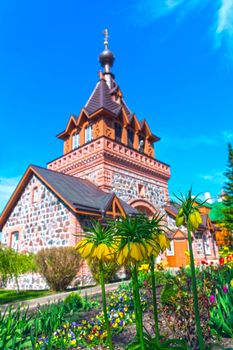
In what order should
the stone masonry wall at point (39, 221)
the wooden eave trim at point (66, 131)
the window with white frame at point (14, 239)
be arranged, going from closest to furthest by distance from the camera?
1. the stone masonry wall at point (39, 221)
2. the window with white frame at point (14, 239)
3. the wooden eave trim at point (66, 131)

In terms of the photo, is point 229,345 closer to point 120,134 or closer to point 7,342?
point 7,342

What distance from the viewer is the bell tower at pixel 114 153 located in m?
16.6

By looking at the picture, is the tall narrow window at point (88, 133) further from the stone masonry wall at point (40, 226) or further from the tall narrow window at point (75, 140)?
the stone masonry wall at point (40, 226)

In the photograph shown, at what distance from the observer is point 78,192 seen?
46.8 ft

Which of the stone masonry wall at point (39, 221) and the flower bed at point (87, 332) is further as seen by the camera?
the stone masonry wall at point (39, 221)

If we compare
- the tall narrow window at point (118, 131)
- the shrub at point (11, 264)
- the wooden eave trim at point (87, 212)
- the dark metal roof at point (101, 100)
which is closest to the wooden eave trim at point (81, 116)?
the dark metal roof at point (101, 100)

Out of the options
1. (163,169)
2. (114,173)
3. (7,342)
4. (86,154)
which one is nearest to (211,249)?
(163,169)

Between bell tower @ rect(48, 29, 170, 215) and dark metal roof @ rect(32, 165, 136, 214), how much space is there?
0.87 metres

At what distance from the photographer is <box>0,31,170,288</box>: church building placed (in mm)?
13523

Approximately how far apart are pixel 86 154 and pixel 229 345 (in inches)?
573

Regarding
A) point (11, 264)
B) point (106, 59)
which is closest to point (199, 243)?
point (11, 264)

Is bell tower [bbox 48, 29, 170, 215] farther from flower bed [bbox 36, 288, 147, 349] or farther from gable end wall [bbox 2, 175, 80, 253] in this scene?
flower bed [bbox 36, 288, 147, 349]

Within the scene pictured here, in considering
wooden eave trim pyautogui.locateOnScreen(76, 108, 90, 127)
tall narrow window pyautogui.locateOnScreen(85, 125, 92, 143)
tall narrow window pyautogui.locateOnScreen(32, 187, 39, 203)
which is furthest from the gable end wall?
wooden eave trim pyautogui.locateOnScreen(76, 108, 90, 127)

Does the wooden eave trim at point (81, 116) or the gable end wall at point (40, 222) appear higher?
the wooden eave trim at point (81, 116)
